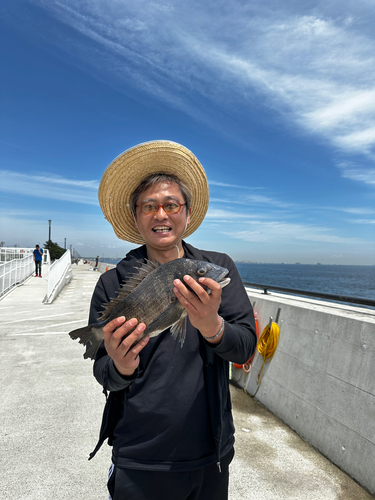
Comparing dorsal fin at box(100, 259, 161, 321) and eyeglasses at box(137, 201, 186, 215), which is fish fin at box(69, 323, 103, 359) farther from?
eyeglasses at box(137, 201, 186, 215)

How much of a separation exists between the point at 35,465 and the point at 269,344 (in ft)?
11.2

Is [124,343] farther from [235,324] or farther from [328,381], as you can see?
[328,381]

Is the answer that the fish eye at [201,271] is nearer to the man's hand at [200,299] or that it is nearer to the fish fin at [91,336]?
the man's hand at [200,299]

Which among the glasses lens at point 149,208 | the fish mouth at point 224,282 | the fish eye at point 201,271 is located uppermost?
the glasses lens at point 149,208

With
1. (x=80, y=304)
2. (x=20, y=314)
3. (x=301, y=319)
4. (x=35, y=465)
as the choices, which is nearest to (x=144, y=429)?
(x=35, y=465)

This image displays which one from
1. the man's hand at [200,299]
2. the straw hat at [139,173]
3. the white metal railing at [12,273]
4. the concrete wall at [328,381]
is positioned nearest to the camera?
the man's hand at [200,299]

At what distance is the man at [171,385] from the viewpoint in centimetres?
180

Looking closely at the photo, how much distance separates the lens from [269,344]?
4980mm

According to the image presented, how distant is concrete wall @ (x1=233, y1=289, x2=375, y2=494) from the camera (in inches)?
130

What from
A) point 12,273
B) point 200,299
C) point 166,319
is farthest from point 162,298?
point 12,273

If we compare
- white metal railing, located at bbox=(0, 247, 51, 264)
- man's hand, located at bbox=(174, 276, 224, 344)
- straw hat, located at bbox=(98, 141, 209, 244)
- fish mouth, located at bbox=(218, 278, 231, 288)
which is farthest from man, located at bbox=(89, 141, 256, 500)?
white metal railing, located at bbox=(0, 247, 51, 264)

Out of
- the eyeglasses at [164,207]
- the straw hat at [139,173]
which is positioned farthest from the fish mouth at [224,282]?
the straw hat at [139,173]

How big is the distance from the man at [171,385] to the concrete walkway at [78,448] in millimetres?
1906

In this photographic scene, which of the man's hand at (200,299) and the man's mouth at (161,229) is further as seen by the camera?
the man's mouth at (161,229)
